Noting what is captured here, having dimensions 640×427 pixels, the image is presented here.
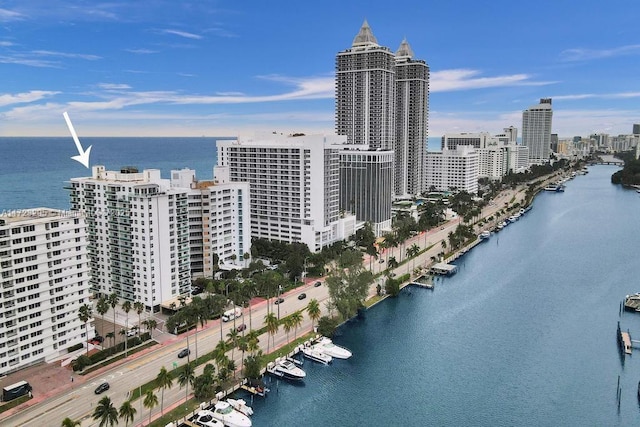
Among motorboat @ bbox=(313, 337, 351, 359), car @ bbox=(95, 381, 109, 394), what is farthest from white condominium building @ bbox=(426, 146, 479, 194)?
car @ bbox=(95, 381, 109, 394)

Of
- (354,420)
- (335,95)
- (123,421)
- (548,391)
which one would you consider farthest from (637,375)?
(335,95)

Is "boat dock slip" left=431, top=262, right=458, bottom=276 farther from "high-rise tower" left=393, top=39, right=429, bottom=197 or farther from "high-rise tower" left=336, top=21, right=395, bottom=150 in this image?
"high-rise tower" left=393, top=39, right=429, bottom=197

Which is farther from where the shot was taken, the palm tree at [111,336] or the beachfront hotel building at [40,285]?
the palm tree at [111,336]

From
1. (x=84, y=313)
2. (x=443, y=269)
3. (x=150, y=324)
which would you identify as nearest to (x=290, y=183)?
(x=443, y=269)

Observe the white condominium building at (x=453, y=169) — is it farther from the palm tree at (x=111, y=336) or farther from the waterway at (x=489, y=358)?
the palm tree at (x=111, y=336)

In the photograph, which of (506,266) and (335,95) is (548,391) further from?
(335,95)

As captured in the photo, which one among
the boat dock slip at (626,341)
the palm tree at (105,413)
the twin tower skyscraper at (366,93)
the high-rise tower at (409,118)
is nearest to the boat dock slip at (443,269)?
the boat dock slip at (626,341)

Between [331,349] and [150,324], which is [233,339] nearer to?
[150,324]
